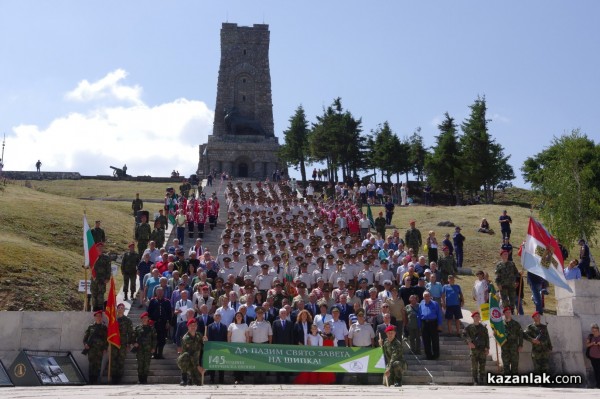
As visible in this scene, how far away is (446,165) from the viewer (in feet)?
173

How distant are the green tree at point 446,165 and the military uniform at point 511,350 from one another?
37189 mm

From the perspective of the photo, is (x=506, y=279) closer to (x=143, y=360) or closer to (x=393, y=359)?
(x=393, y=359)

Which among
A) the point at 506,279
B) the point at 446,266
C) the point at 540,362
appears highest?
the point at 446,266

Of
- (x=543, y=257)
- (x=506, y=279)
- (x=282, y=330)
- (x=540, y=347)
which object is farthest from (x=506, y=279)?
(x=282, y=330)

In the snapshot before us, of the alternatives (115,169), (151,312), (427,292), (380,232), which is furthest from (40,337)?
(115,169)

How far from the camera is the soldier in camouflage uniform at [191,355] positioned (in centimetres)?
1415

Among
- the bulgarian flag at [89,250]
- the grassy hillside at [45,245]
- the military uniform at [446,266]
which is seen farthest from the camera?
the grassy hillside at [45,245]

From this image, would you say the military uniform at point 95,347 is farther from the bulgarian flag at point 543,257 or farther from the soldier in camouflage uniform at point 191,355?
the bulgarian flag at point 543,257

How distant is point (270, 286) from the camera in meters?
18.4

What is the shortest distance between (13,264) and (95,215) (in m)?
12.2

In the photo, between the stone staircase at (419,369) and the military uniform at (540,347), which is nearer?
A: the stone staircase at (419,369)

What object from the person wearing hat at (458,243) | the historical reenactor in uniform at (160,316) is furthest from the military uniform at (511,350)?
the person wearing hat at (458,243)

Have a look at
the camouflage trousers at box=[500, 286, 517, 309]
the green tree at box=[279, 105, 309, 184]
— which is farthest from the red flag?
the green tree at box=[279, 105, 309, 184]

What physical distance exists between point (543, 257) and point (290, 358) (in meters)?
5.72
